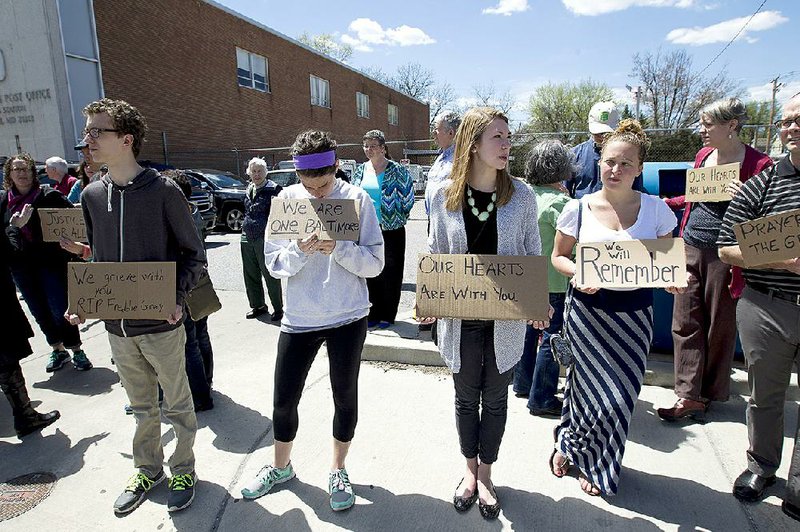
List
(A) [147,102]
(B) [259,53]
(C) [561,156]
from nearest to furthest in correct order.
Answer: (C) [561,156], (A) [147,102], (B) [259,53]

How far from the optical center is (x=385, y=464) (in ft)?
9.68

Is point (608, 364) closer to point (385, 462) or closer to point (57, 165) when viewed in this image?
point (385, 462)

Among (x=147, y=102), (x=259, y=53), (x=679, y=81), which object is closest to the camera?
(x=147, y=102)

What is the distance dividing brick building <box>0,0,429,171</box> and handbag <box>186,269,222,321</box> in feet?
46.2

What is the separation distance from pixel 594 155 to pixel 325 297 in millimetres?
2507

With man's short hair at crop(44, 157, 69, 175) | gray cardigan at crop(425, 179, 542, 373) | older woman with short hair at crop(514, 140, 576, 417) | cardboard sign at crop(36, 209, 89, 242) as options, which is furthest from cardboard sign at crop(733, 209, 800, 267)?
man's short hair at crop(44, 157, 69, 175)

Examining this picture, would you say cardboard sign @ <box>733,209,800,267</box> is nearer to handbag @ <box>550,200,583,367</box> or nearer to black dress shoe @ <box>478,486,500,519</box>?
handbag @ <box>550,200,583,367</box>

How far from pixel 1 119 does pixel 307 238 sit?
18.3 m

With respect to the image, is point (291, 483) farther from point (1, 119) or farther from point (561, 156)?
point (1, 119)

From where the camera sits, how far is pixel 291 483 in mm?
2781

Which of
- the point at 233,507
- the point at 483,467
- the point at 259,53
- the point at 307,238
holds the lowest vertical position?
the point at 233,507

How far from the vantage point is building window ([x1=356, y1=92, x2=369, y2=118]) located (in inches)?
1310

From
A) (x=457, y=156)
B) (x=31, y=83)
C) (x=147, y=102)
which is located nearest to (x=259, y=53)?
(x=147, y=102)

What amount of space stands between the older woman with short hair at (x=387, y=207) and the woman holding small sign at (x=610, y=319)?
2.29 metres
